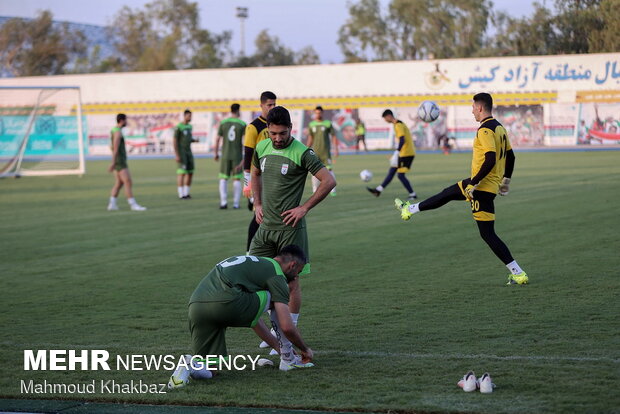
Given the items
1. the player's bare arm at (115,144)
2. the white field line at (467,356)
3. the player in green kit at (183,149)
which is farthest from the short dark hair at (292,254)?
the player in green kit at (183,149)

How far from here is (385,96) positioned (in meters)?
55.2

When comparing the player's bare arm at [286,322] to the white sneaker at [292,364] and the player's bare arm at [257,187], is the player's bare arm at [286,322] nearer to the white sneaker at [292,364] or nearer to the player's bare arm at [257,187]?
the white sneaker at [292,364]

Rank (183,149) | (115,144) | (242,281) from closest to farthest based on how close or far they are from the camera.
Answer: (242,281) → (115,144) → (183,149)

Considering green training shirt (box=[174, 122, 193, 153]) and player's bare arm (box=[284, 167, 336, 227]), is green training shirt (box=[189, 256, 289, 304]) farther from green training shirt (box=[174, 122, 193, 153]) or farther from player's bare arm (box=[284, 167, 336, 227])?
green training shirt (box=[174, 122, 193, 153])

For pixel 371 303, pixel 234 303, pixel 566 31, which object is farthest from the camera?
pixel 566 31

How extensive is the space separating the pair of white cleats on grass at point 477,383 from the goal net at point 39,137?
27.9 metres

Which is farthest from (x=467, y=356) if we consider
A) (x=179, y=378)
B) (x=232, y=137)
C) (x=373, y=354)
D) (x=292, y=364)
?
(x=232, y=137)

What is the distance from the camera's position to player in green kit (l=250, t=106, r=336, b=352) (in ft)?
22.0

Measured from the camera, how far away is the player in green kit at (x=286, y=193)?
6.69 m

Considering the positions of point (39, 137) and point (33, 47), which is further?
point (33, 47)

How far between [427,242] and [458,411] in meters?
7.59

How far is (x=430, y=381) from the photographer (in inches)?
225

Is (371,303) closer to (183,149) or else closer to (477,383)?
(477,383)

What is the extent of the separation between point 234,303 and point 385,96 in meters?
50.3
